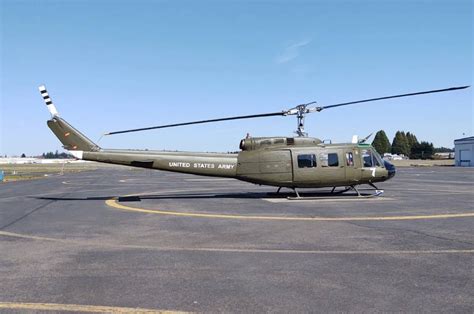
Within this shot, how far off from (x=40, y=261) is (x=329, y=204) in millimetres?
11778

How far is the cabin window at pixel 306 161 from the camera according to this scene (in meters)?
19.0

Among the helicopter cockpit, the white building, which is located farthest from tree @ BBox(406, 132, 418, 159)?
the helicopter cockpit

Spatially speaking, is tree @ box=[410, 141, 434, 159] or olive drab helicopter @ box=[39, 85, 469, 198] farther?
tree @ box=[410, 141, 434, 159]

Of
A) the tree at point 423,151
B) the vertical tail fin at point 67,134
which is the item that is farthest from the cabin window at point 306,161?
the tree at point 423,151

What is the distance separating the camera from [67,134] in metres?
19.3

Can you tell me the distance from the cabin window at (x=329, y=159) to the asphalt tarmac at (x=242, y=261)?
4.54 m

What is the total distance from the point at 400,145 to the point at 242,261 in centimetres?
17843

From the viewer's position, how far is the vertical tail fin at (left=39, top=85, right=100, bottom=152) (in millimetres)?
18906

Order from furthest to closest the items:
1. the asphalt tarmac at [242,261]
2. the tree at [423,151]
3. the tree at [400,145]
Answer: the tree at [400,145]
the tree at [423,151]
the asphalt tarmac at [242,261]

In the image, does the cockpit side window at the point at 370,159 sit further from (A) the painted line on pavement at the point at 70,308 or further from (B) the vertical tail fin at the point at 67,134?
(A) the painted line on pavement at the point at 70,308

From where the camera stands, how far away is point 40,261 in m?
7.91

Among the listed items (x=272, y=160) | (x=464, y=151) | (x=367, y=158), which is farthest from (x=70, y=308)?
(x=464, y=151)

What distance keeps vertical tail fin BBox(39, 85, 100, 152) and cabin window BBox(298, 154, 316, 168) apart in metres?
9.41

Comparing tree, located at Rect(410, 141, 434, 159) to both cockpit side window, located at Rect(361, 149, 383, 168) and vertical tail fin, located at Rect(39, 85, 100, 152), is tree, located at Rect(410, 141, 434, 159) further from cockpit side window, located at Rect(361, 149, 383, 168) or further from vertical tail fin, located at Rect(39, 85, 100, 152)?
vertical tail fin, located at Rect(39, 85, 100, 152)
